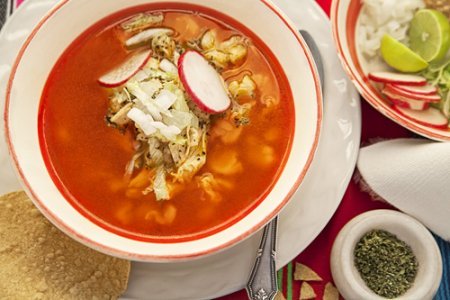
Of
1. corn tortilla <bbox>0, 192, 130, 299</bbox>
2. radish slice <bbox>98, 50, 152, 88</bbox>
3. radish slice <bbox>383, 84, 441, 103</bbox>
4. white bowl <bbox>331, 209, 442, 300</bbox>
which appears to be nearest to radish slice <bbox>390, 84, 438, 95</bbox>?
radish slice <bbox>383, 84, 441, 103</bbox>

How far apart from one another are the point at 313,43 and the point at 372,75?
268 millimetres

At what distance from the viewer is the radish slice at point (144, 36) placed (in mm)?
2279

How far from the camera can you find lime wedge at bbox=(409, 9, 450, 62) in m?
2.58

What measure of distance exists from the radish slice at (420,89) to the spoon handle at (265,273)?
72 cm

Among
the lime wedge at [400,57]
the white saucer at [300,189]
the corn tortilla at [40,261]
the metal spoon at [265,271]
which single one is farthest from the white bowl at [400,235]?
the corn tortilla at [40,261]

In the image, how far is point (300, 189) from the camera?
7.81 feet

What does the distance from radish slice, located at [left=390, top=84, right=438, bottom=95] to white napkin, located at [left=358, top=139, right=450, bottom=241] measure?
18 cm

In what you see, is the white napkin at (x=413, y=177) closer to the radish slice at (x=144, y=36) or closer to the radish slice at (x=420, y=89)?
the radish slice at (x=420, y=89)

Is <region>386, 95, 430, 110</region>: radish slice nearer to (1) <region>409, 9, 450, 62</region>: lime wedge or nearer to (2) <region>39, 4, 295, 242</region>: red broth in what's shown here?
(1) <region>409, 9, 450, 62</region>: lime wedge

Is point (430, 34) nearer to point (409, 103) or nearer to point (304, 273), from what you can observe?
point (409, 103)

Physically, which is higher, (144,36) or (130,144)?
(144,36)

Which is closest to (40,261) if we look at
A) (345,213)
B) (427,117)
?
(345,213)

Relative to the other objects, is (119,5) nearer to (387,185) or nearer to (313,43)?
(313,43)

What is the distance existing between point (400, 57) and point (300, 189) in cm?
66
